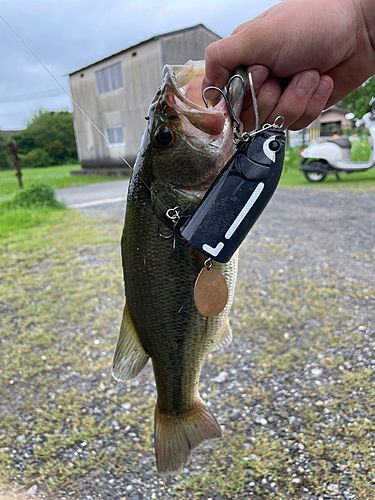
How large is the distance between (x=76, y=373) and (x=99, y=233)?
167 inches

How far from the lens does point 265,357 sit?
125 inches

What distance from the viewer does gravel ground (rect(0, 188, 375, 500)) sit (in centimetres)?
212

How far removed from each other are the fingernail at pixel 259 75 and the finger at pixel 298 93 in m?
0.09

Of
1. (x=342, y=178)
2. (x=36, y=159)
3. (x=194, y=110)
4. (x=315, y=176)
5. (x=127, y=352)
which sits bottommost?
(x=342, y=178)

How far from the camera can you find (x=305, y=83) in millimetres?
1340

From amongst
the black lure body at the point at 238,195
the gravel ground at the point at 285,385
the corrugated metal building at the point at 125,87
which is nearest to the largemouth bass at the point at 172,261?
the black lure body at the point at 238,195

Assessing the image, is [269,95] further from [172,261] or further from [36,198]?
[36,198]

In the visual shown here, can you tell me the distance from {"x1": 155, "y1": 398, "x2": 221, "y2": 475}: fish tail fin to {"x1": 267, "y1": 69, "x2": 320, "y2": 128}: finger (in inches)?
48.5

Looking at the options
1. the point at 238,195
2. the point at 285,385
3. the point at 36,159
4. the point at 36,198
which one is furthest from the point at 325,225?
the point at 36,159

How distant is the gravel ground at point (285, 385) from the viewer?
6.97ft

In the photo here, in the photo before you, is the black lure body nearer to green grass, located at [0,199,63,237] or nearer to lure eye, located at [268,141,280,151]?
lure eye, located at [268,141,280,151]

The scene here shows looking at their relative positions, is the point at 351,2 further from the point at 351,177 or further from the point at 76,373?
the point at 351,177

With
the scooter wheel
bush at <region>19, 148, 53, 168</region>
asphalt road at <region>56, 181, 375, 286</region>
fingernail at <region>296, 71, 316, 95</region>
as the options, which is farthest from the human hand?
bush at <region>19, 148, 53, 168</region>

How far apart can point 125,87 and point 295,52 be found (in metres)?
18.4
